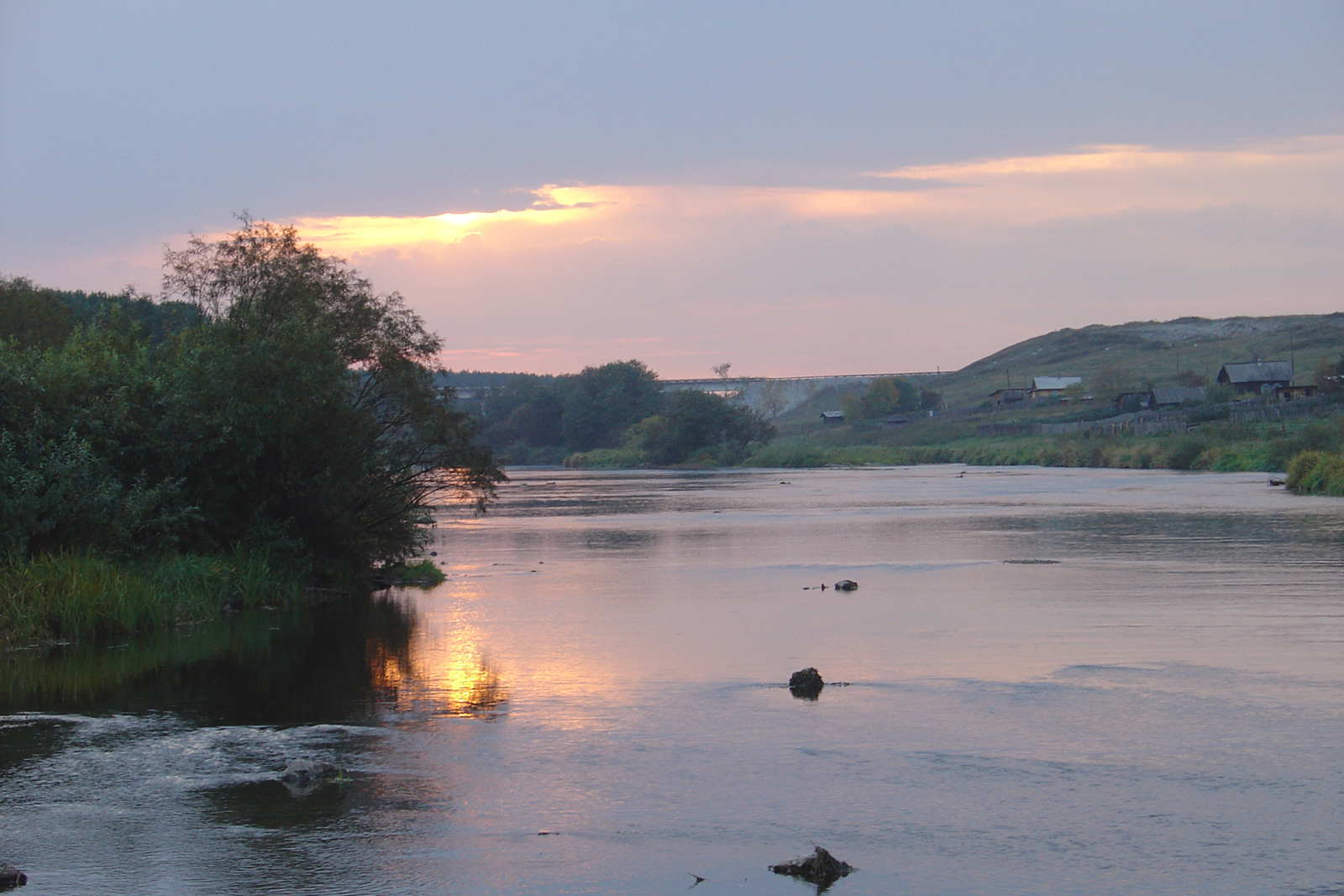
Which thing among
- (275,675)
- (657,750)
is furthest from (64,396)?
(657,750)

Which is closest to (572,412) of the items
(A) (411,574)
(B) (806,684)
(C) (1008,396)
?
(C) (1008,396)

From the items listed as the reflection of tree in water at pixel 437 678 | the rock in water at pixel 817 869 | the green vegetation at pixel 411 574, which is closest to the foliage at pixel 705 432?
the green vegetation at pixel 411 574

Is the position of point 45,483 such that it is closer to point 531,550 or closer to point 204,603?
point 204,603

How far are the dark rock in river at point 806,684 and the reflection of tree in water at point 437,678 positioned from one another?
4.13m

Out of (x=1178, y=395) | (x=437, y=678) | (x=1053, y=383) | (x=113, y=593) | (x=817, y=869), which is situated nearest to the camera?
(x=817, y=869)

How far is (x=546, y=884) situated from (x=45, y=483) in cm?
1844

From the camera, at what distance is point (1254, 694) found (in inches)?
663

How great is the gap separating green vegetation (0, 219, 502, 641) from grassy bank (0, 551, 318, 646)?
0.04m

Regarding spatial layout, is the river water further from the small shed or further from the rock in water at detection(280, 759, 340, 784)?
the small shed

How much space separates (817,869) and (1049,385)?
191324 millimetres

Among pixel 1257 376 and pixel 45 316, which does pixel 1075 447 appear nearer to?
pixel 1257 376

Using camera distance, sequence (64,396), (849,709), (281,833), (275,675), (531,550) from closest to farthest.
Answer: (281,833)
(849,709)
(275,675)
(64,396)
(531,550)

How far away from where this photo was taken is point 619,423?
180750 mm

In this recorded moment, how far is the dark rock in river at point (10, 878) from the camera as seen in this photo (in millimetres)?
9914
